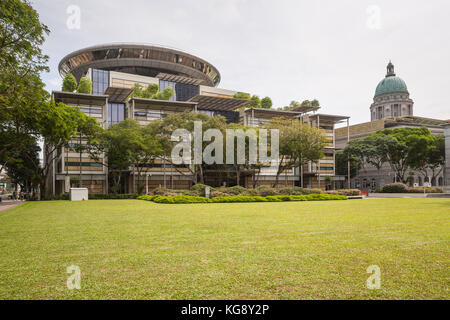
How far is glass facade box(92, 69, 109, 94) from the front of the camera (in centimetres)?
6594

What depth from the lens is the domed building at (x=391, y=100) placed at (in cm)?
11588

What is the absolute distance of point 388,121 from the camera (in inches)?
3334

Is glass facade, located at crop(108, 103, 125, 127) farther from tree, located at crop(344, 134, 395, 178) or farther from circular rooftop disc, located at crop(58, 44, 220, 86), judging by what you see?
tree, located at crop(344, 134, 395, 178)

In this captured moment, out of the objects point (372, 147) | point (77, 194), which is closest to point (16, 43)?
point (77, 194)

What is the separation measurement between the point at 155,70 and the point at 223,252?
249 feet

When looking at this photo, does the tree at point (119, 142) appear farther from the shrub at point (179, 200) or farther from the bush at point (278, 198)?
the bush at point (278, 198)

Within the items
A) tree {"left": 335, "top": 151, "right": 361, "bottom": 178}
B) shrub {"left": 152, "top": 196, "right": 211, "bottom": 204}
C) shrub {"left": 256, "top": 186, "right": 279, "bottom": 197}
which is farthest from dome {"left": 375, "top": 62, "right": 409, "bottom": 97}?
shrub {"left": 152, "top": 196, "right": 211, "bottom": 204}

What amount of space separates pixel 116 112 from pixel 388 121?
6685 cm

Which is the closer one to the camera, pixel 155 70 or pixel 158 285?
pixel 158 285

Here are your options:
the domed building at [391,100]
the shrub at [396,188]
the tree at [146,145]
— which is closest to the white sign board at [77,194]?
the tree at [146,145]

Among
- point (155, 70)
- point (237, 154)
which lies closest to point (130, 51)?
point (155, 70)

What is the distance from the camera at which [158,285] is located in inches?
181

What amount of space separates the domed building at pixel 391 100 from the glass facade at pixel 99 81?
96.4m
